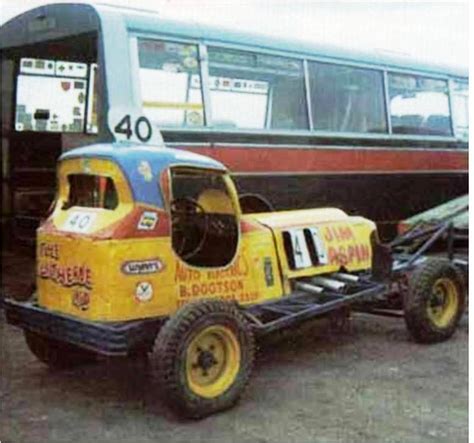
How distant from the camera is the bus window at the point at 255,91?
21.8ft

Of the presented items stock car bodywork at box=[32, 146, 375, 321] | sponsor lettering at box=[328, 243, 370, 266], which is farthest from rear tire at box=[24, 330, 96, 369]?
sponsor lettering at box=[328, 243, 370, 266]

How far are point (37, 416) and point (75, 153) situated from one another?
137 cm

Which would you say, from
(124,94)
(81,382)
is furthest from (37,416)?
(124,94)

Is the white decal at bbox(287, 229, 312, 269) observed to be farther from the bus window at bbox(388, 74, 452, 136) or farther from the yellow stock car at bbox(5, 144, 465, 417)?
the bus window at bbox(388, 74, 452, 136)

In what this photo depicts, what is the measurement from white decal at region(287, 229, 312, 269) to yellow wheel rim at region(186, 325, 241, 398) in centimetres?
90

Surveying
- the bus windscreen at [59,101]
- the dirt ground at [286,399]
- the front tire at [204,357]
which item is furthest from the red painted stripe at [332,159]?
the front tire at [204,357]

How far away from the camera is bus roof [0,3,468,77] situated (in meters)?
6.03

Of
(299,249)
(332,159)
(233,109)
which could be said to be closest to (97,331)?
(299,249)

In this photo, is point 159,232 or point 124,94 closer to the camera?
point 159,232

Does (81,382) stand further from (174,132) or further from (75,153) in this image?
(174,132)

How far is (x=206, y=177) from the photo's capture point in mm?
4516

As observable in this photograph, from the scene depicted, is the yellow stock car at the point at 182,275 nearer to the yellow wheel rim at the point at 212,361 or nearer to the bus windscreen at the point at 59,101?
the yellow wheel rim at the point at 212,361

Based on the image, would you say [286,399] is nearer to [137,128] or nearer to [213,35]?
[137,128]

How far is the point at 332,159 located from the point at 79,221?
13.3 feet
